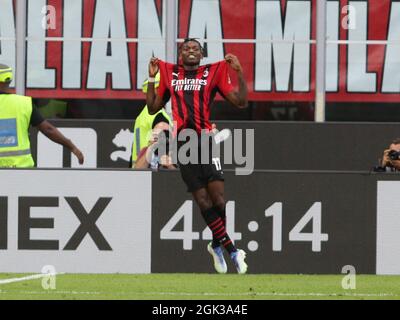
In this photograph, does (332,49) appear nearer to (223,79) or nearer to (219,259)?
(223,79)

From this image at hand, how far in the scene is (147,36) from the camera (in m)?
Result: 18.2

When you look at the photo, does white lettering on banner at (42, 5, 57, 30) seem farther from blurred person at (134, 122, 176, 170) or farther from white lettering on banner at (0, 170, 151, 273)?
white lettering on banner at (0, 170, 151, 273)

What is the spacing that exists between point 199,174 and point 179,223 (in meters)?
0.76

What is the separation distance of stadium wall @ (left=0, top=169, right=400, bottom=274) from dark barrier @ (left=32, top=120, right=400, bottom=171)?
4788 mm

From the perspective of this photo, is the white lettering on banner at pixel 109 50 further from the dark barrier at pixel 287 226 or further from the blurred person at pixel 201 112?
the blurred person at pixel 201 112

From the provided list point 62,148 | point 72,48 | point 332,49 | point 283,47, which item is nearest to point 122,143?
point 62,148

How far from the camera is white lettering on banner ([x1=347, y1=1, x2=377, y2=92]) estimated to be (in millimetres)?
18094

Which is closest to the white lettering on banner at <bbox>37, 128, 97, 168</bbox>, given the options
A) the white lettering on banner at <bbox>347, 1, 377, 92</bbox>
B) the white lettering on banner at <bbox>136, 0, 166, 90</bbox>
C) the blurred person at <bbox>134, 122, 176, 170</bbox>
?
the white lettering on banner at <bbox>136, 0, 166, 90</bbox>

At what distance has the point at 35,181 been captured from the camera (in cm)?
1290

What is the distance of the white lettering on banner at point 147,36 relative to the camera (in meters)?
18.2

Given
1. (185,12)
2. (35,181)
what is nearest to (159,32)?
(185,12)

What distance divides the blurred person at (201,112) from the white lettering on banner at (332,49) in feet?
19.5

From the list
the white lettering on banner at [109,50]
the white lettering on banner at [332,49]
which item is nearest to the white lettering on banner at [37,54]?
the white lettering on banner at [109,50]
